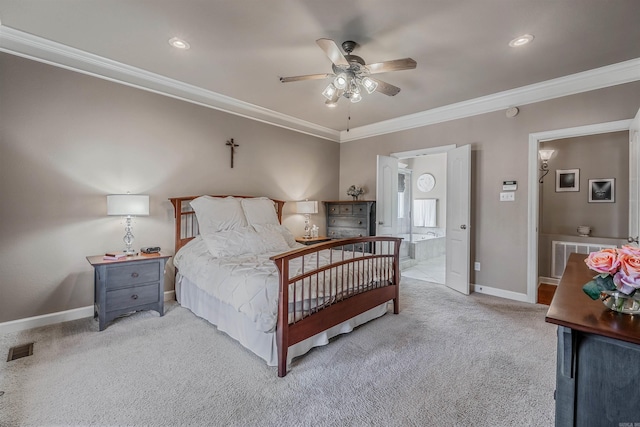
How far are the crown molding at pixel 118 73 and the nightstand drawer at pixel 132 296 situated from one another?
94.4 inches

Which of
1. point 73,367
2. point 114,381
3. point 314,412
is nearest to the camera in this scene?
point 314,412

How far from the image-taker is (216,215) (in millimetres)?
3639

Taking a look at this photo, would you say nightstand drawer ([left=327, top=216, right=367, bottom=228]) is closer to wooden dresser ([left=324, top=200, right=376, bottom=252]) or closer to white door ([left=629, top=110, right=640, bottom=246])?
wooden dresser ([left=324, top=200, right=376, bottom=252])

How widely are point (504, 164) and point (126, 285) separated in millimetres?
4939

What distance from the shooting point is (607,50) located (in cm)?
281

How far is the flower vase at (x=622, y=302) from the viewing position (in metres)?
1.09

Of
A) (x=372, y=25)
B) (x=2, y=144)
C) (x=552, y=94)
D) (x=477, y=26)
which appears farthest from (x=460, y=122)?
(x=2, y=144)

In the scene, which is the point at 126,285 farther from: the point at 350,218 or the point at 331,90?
the point at 350,218

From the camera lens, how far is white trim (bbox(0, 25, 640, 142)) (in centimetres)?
279

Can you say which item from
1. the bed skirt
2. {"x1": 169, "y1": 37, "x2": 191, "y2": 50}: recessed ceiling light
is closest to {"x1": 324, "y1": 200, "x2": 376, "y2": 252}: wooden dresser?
the bed skirt

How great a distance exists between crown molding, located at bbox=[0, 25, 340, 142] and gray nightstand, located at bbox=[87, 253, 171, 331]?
81.2 inches

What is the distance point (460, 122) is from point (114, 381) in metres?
5.09

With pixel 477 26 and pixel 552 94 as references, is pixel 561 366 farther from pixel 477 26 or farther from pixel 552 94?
pixel 552 94

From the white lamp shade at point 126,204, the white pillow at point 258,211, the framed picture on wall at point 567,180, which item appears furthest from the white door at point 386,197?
the white lamp shade at point 126,204
